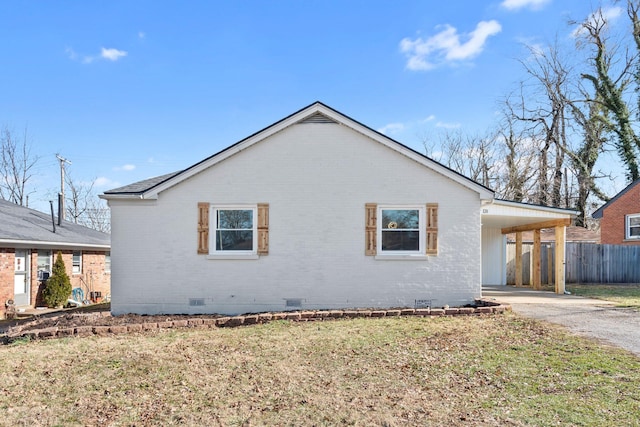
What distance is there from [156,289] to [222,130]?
1135 centimetres

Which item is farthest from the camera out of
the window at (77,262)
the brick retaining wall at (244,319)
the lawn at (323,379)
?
the window at (77,262)

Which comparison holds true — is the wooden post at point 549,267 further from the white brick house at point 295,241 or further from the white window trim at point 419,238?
the white window trim at point 419,238

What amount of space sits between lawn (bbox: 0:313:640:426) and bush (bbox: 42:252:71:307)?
9.75 meters

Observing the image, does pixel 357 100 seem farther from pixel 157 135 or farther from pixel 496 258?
pixel 157 135

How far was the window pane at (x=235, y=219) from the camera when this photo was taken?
34.3 feet

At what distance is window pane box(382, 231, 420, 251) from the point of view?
10.4 meters

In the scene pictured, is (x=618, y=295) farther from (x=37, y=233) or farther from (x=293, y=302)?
(x=37, y=233)

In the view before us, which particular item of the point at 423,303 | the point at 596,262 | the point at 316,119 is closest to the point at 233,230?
the point at 316,119

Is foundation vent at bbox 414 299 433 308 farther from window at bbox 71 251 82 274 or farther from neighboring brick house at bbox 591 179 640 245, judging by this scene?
neighboring brick house at bbox 591 179 640 245

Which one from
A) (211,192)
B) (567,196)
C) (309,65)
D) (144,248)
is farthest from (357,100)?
(567,196)

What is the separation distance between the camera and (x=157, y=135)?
78.0 feet

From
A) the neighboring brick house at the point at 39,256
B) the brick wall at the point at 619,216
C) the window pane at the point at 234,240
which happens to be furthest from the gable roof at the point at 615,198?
the neighboring brick house at the point at 39,256

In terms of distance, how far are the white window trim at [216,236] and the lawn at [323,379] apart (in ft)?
8.80

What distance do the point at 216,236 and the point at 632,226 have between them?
22.5m
